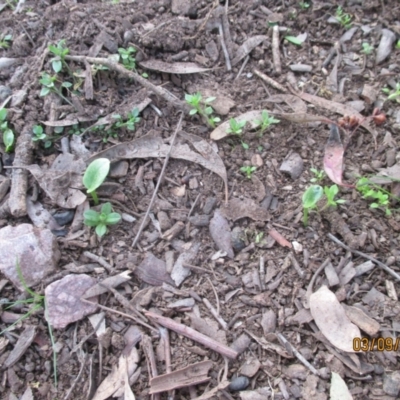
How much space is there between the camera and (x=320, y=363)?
1.54 meters

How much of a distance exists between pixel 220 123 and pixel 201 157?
0.22 meters

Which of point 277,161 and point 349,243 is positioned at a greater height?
point 277,161

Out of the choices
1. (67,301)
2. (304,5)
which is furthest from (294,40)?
(67,301)

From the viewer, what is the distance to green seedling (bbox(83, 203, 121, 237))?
5.80 feet

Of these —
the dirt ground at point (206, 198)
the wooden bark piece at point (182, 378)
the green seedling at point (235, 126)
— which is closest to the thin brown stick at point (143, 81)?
the dirt ground at point (206, 198)

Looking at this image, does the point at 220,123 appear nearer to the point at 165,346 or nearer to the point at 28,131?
the point at 28,131

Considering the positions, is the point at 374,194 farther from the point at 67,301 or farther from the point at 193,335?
the point at 67,301

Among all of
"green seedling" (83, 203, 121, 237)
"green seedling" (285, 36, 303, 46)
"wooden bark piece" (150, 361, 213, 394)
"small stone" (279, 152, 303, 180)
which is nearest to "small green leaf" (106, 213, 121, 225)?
"green seedling" (83, 203, 121, 237)

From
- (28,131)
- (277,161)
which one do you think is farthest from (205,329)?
(28,131)

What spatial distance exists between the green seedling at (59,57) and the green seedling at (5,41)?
412 mm

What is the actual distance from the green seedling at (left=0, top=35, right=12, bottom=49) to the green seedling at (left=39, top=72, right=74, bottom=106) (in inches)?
17.7

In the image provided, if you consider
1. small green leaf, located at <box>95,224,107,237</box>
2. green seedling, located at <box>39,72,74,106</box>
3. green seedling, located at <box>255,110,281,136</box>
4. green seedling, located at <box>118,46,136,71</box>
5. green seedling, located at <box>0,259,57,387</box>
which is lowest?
green seedling, located at <box>0,259,57,387</box>

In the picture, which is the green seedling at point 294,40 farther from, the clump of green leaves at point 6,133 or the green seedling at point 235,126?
the clump of green leaves at point 6,133

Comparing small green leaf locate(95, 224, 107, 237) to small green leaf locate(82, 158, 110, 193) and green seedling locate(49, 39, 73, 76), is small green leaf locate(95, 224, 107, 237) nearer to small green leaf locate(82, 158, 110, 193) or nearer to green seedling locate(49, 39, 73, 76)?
small green leaf locate(82, 158, 110, 193)
